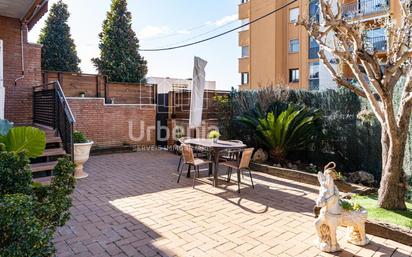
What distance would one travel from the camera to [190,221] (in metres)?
4.34

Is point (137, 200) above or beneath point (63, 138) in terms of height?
beneath

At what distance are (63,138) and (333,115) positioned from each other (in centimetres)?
662

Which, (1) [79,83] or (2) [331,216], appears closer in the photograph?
(2) [331,216]

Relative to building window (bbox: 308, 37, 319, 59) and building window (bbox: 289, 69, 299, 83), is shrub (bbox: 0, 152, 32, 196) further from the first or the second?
building window (bbox: 289, 69, 299, 83)

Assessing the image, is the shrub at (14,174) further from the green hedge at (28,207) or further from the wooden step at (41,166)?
the wooden step at (41,166)

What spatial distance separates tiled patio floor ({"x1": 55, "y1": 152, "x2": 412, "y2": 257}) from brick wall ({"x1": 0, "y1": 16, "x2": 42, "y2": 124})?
296 cm

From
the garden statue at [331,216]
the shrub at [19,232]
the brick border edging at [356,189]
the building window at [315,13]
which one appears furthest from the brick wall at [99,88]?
the shrub at [19,232]

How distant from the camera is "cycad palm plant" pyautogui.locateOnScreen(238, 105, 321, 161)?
768 cm

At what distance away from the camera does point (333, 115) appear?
25.8 feet

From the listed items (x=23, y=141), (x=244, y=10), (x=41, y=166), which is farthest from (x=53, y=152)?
(x=244, y=10)

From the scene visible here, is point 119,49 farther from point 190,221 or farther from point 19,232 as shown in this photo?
point 19,232

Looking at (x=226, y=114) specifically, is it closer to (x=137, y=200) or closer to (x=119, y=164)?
→ (x=119, y=164)

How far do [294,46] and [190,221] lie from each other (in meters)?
19.4

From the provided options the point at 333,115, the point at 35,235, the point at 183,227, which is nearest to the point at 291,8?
the point at 333,115
